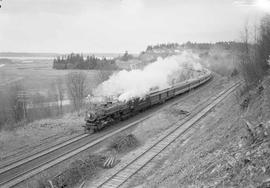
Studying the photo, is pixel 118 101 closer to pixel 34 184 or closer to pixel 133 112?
pixel 133 112

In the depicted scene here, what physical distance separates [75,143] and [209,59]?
97.0 metres

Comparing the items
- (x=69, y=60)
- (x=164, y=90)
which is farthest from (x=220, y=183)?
(x=69, y=60)

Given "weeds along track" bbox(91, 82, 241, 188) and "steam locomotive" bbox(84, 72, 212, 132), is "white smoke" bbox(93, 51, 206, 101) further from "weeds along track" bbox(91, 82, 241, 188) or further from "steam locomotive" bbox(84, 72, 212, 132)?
"weeds along track" bbox(91, 82, 241, 188)

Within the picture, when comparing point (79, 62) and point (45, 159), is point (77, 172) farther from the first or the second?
point (79, 62)

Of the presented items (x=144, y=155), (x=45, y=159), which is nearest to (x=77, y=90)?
(x=45, y=159)

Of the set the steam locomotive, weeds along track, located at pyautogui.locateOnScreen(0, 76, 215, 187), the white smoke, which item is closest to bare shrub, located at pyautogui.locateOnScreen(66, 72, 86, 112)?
the white smoke

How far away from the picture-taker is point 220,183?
885 cm

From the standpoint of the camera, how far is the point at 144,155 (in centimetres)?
1889

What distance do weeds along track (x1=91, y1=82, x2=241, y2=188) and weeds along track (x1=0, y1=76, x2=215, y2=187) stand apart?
4.71 meters

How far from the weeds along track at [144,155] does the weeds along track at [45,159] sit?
4.71 metres

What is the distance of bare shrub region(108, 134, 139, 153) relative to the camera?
20873 mm

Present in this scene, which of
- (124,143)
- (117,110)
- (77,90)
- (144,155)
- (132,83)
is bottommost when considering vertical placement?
(77,90)

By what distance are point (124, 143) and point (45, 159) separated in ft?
20.8

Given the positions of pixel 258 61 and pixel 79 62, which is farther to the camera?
pixel 79 62
